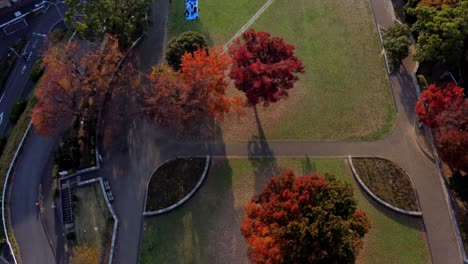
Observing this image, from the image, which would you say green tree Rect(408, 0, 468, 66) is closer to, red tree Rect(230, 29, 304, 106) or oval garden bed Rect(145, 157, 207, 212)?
red tree Rect(230, 29, 304, 106)

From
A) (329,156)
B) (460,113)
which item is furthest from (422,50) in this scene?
(329,156)

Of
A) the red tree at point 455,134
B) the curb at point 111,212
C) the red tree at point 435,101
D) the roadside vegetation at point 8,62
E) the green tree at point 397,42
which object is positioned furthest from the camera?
the roadside vegetation at point 8,62

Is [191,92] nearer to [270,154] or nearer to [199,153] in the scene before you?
[199,153]

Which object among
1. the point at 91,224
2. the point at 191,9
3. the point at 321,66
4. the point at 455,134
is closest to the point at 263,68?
the point at 321,66

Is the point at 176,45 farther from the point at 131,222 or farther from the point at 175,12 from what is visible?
the point at 131,222

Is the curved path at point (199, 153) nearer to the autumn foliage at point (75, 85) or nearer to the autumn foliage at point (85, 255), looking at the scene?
the autumn foliage at point (85, 255)

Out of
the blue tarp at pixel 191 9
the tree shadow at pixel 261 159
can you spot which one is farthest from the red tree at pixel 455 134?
the blue tarp at pixel 191 9
